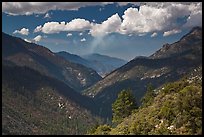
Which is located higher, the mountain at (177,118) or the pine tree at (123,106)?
the pine tree at (123,106)

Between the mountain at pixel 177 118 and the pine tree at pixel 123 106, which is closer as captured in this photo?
the mountain at pixel 177 118

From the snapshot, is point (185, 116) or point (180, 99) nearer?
point (185, 116)

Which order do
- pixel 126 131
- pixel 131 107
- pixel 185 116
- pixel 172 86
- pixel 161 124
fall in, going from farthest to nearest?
pixel 131 107 < pixel 172 86 < pixel 126 131 < pixel 161 124 < pixel 185 116

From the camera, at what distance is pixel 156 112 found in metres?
43.9

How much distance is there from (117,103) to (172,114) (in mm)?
40427

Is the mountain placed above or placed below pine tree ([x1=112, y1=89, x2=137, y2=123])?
below

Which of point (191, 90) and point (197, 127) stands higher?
point (191, 90)

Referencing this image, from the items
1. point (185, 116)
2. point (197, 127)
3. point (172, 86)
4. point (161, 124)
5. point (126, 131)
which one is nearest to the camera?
point (197, 127)

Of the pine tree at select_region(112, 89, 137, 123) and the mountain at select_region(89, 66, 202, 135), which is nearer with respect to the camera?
the mountain at select_region(89, 66, 202, 135)

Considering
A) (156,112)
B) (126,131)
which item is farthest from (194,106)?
(126,131)

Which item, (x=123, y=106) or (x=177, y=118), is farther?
(x=123, y=106)

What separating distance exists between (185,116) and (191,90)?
7.22m

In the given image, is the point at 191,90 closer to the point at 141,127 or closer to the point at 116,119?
the point at 141,127

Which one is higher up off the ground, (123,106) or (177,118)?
(123,106)
